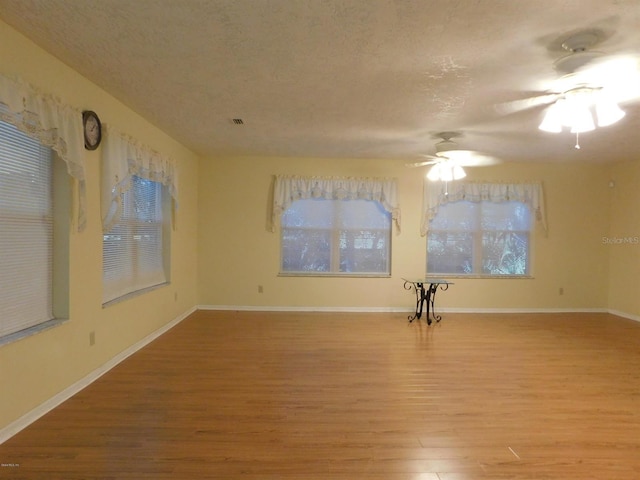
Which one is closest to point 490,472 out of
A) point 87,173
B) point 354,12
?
point 354,12

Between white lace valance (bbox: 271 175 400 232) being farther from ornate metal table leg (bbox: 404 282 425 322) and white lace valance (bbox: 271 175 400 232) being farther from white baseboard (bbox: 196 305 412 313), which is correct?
white baseboard (bbox: 196 305 412 313)

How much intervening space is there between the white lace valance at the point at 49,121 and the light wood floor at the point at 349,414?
4.76ft

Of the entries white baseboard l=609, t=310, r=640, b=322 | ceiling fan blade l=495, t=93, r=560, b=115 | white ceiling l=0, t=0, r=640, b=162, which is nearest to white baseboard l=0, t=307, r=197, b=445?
white ceiling l=0, t=0, r=640, b=162

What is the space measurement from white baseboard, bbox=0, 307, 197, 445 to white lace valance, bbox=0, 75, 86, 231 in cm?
120

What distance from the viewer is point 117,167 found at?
3.13 meters

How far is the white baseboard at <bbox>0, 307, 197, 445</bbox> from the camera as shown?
2150mm

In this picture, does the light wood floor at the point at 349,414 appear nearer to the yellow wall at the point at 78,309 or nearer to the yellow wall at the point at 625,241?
the yellow wall at the point at 78,309

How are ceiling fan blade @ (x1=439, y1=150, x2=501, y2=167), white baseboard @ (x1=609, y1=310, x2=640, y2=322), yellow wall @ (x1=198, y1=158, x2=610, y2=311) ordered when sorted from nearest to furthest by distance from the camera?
ceiling fan blade @ (x1=439, y1=150, x2=501, y2=167) → white baseboard @ (x1=609, y1=310, x2=640, y2=322) → yellow wall @ (x1=198, y1=158, x2=610, y2=311)

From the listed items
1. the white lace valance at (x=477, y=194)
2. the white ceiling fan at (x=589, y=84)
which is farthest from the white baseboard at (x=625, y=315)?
the white ceiling fan at (x=589, y=84)

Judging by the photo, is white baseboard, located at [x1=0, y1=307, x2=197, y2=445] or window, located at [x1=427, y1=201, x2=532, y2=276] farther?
window, located at [x1=427, y1=201, x2=532, y2=276]

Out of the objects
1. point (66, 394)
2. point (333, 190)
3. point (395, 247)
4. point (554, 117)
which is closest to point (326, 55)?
point (554, 117)

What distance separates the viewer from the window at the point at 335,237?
18.8ft

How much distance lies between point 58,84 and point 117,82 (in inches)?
17.4

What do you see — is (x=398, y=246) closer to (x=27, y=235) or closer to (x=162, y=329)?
(x=162, y=329)
